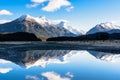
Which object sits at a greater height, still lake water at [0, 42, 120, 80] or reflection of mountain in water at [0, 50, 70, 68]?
reflection of mountain in water at [0, 50, 70, 68]

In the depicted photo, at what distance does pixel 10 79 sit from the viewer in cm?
1623

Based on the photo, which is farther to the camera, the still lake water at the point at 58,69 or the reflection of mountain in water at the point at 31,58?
the reflection of mountain in water at the point at 31,58

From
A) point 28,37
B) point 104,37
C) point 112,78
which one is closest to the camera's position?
point 112,78

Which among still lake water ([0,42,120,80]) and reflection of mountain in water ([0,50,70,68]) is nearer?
still lake water ([0,42,120,80])

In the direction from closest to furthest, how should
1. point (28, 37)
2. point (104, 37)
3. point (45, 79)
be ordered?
point (45, 79)
point (104, 37)
point (28, 37)

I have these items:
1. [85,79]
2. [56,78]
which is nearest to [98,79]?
[85,79]

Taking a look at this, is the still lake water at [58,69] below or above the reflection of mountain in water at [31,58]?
below

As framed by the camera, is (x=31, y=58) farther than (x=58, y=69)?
Yes

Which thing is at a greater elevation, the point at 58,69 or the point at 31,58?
the point at 31,58

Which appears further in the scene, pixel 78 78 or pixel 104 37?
pixel 104 37

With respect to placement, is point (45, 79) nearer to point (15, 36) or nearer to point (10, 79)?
point (10, 79)

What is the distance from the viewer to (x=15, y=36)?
198m

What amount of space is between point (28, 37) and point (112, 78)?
18331 cm

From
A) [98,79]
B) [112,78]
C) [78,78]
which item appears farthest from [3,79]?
[112,78]
